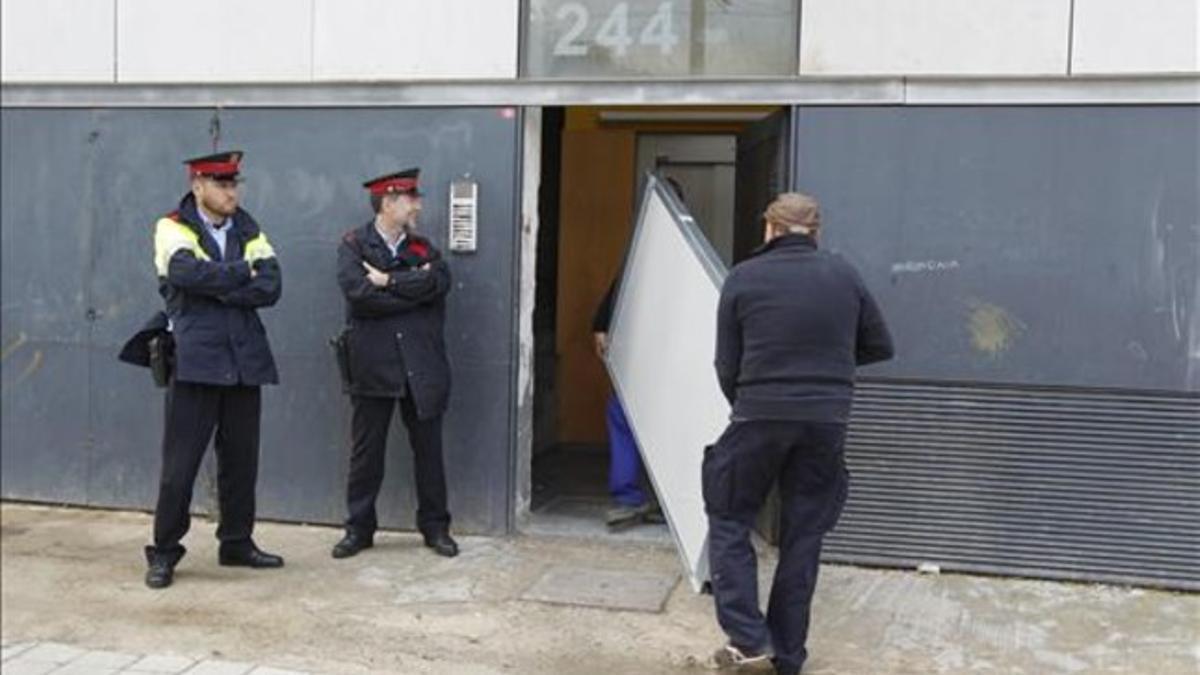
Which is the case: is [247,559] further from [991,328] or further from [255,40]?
[991,328]

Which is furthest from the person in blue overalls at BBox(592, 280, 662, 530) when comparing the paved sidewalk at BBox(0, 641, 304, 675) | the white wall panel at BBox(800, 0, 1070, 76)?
the paved sidewalk at BBox(0, 641, 304, 675)

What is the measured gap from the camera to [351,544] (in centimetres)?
596

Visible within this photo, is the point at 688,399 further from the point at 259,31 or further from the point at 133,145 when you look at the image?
the point at 133,145

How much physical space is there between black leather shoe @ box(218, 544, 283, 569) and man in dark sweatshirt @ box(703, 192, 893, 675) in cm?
225

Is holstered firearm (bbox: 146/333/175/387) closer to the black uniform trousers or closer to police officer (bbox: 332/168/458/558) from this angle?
police officer (bbox: 332/168/458/558)

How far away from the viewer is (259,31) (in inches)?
250

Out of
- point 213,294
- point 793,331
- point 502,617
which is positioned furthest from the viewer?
point 213,294

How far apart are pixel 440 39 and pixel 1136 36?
10.3 feet

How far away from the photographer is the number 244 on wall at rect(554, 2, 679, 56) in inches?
235

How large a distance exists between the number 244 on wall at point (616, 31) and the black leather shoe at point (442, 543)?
7.74 feet

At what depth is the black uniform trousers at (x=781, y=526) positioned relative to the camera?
4.43 m

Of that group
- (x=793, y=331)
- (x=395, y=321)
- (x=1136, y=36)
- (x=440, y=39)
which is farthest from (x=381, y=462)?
(x=1136, y=36)

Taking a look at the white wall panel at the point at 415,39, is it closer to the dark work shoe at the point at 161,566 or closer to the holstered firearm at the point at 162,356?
the holstered firearm at the point at 162,356

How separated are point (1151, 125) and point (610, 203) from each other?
3904mm
